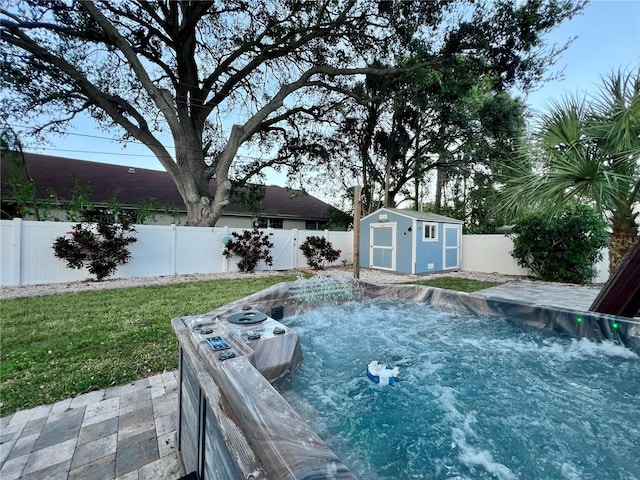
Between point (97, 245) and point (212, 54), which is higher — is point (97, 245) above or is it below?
below

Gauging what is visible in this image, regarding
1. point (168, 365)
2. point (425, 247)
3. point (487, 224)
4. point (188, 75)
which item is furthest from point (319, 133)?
point (168, 365)

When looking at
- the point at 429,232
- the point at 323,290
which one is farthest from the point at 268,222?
the point at 323,290

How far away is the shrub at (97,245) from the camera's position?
6.14 m

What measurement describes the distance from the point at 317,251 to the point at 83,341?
7.48m

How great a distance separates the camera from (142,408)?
203 centimetres

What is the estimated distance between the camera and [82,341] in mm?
3037

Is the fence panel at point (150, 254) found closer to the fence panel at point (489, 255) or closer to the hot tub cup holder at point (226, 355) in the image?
the hot tub cup holder at point (226, 355)

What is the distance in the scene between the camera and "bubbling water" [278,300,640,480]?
4.92 ft

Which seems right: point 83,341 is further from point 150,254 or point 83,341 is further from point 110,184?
point 110,184

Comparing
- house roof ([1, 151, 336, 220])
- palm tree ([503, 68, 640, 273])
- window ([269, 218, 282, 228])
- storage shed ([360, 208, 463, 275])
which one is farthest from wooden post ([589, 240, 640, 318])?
window ([269, 218, 282, 228])

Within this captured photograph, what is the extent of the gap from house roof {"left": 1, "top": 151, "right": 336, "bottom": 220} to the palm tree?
36.6ft

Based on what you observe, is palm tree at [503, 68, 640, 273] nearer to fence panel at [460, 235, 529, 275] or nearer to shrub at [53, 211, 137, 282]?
fence panel at [460, 235, 529, 275]

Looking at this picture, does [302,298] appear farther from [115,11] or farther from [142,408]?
[115,11]

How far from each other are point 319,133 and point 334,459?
12.8 metres
